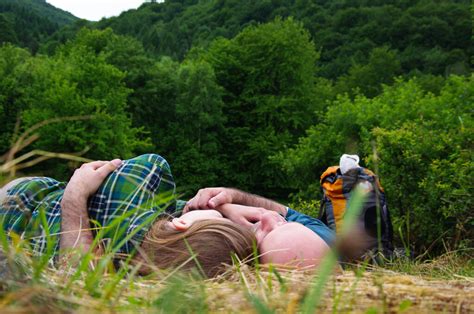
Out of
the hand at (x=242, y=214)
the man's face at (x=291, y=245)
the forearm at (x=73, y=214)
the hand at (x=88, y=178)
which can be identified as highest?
the hand at (x=88, y=178)

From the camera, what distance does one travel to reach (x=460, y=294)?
1.41 m

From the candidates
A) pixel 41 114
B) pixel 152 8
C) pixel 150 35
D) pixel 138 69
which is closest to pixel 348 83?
pixel 138 69

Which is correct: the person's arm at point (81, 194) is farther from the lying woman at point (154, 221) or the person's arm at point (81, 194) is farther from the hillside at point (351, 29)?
the hillside at point (351, 29)

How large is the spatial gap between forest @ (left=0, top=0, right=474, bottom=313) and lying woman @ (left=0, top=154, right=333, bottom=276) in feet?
0.88

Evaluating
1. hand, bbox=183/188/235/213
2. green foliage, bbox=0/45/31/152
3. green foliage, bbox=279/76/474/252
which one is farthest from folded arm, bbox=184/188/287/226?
green foliage, bbox=0/45/31/152

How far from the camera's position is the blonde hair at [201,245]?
2330mm

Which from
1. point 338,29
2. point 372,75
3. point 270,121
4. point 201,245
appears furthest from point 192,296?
point 338,29

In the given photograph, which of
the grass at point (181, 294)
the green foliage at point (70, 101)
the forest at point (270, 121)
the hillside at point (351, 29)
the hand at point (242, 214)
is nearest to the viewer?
the grass at point (181, 294)

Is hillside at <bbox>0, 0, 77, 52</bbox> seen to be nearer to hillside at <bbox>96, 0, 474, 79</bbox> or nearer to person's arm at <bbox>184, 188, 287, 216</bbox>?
hillside at <bbox>96, 0, 474, 79</bbox>

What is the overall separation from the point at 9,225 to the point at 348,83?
4846 cm

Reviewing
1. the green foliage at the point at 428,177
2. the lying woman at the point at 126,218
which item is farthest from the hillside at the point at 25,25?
the lying woman at the point at 126,218

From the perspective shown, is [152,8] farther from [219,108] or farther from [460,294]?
[460,294]

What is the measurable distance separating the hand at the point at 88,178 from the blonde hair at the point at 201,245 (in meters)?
0.65

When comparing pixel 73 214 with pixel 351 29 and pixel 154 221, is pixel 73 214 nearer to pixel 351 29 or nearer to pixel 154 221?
pixel 154 221
